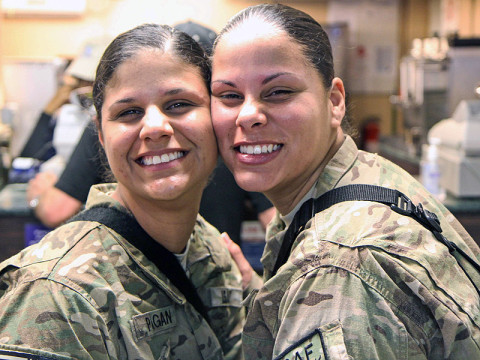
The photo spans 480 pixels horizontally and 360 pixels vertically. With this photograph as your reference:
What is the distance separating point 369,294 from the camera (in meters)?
1.04

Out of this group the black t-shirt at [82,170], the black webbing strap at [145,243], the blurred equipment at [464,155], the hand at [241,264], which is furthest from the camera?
the blurred equipment at [464,155]

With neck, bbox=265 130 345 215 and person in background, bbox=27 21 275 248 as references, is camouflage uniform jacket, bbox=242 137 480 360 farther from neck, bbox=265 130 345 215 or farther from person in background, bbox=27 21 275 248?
person in background, bbox=27 21 275 248

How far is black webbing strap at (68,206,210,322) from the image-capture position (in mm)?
1362

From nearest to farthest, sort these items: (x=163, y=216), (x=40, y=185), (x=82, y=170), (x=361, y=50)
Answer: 1. (x=163, y=216)
2. (x=82, y=170)
3. (x=40, y=185)
4. (x=361, y=50)

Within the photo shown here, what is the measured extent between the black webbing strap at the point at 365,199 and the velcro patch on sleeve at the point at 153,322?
0.91ft

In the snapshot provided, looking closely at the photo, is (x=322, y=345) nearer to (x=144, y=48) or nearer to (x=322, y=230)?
(x=322, y=230)

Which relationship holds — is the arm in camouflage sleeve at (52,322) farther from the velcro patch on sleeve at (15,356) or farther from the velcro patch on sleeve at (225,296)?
the velcro patch on sleeve at (225,296)

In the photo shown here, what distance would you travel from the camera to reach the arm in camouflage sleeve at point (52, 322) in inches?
44.7

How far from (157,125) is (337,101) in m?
0.43

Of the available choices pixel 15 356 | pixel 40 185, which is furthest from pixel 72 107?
pixel 15 356

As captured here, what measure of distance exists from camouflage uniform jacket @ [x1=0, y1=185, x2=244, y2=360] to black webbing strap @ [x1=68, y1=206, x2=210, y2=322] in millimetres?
17

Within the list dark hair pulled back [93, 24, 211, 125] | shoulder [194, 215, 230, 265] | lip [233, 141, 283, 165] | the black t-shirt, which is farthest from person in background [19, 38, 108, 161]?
lip [233, 141, 283, 165]

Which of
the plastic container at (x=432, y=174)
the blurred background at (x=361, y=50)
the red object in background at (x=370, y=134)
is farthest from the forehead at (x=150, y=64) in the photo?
the red object in background at (x=370, y=134)

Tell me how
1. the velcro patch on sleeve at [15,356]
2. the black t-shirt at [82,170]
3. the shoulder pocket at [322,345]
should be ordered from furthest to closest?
the black t-shirt at [82,170] → the velcro patch on sleeve at [15,356] → the shoulder pocket at [322,345]
